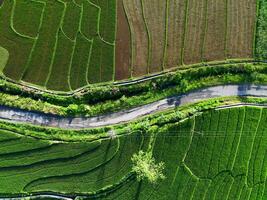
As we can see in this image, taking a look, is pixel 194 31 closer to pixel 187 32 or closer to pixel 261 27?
pixel 187 32

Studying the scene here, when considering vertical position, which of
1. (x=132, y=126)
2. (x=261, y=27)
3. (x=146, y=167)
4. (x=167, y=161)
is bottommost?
(x=146, y=167)

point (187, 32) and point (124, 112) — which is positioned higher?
point (187, 32)

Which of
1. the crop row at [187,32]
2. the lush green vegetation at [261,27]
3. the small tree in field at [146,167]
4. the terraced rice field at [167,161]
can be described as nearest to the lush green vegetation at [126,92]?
the crop row at [187,32]

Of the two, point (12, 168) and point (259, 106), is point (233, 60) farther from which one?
point (12, 168)

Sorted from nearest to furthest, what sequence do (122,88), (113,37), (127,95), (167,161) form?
(113,37), (122,88), (127,95), (167,161)

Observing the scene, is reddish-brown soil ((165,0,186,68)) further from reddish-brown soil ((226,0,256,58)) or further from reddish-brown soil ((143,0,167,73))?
reddish-brown soil ((226,0,256,58))

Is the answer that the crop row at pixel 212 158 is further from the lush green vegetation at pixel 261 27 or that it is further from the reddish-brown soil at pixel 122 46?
the reddish-brown soil at pixel 122 46

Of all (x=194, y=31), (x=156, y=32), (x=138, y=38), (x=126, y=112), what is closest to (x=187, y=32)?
(x=194, y=31)
